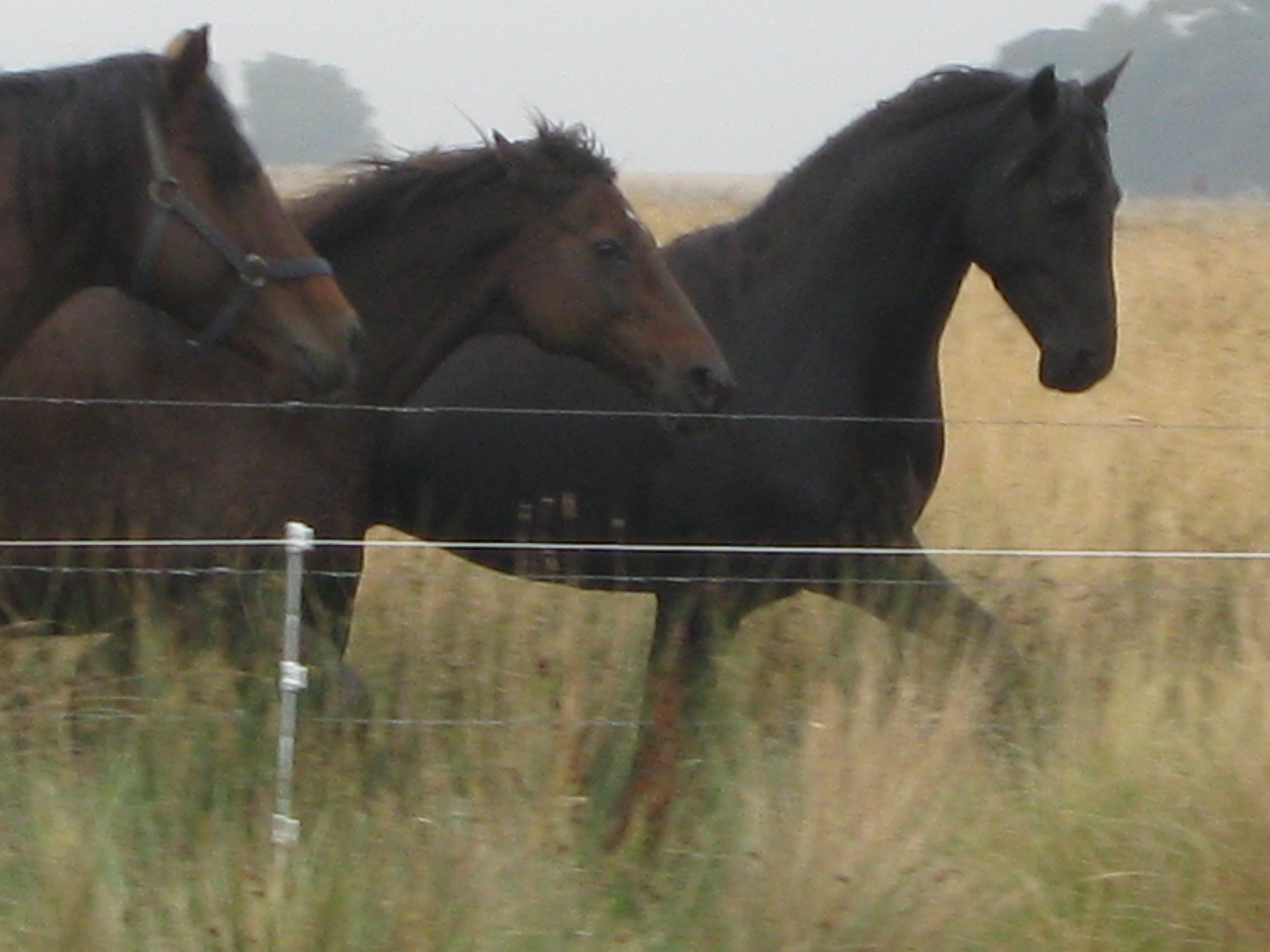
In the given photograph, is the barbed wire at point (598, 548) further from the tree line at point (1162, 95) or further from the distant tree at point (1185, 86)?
the distant tree at point (1185, 86)

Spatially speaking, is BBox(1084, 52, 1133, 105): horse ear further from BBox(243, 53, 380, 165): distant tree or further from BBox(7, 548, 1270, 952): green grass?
BBox(243, 53, 380, 165): distant tree

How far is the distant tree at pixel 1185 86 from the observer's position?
52.2 meters

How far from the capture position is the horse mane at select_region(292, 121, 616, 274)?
582 cm

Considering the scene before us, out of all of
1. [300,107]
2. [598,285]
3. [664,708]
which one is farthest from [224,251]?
[300,107]

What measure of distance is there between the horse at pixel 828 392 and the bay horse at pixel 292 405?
9.7 inches

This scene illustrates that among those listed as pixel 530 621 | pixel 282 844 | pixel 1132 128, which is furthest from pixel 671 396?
pixel 1132 128

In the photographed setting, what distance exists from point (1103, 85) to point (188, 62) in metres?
2.59

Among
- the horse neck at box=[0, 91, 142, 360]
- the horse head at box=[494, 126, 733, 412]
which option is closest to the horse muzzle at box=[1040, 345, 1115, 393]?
the horse head at box=[494, 126, 733, 412]

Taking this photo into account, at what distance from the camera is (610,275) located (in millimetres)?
5703

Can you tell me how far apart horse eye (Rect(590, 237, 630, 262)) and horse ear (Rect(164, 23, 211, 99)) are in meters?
1.21

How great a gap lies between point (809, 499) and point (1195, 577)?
163cm

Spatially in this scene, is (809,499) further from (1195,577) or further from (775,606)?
(1195,577)

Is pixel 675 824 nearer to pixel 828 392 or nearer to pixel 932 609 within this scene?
pixel 932 609

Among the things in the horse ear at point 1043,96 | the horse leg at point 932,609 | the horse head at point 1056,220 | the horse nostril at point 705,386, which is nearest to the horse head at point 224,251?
the horse nostril at point 705,386
